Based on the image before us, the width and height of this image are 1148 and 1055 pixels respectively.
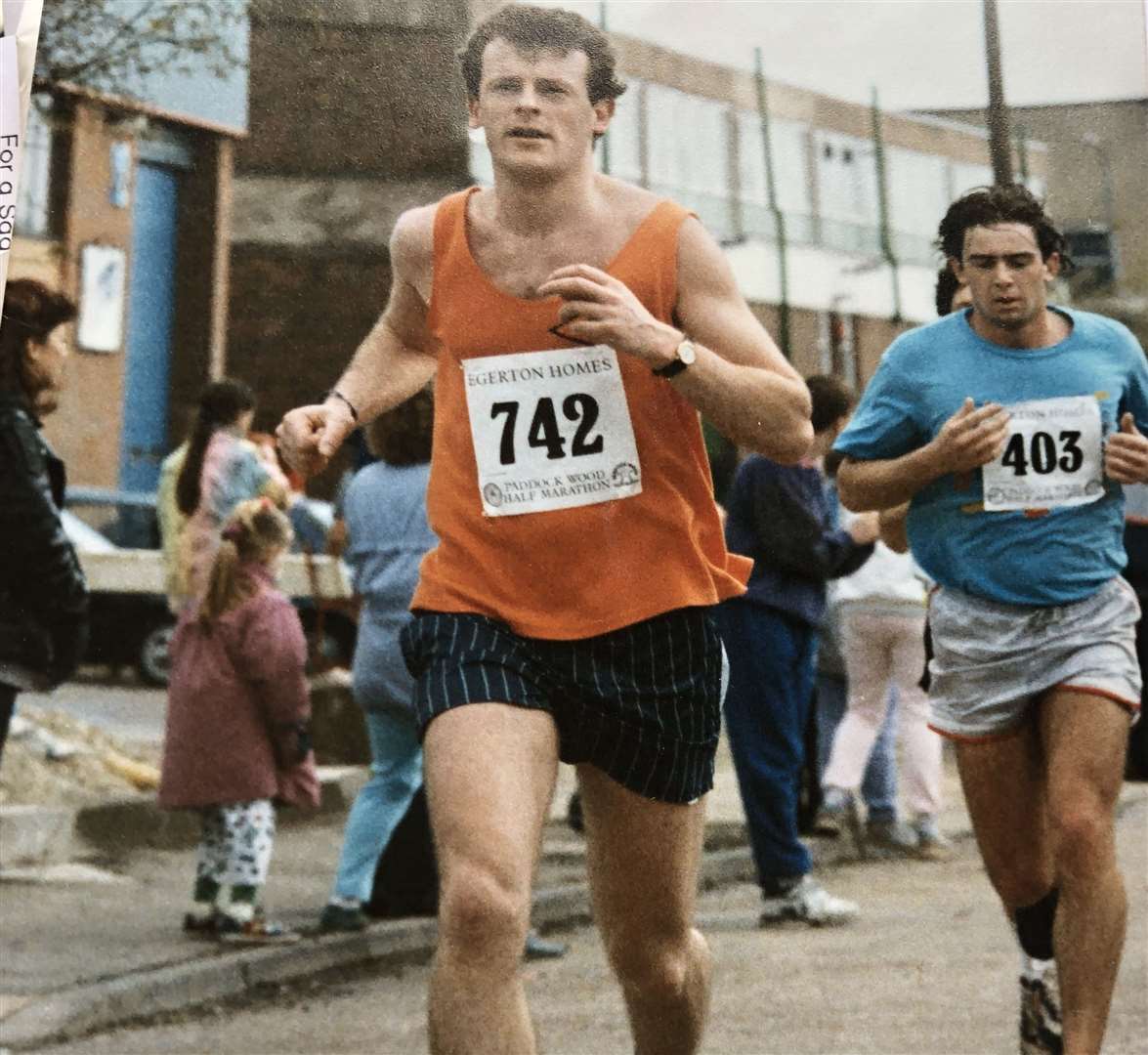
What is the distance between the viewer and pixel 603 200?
3812mm

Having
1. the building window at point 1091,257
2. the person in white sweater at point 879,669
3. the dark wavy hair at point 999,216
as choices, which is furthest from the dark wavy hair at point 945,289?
the person in white sweater at point 879,669

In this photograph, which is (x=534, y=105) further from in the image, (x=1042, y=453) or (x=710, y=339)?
(x=1042, y=453)

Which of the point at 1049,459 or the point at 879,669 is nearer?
the point at 1049,459

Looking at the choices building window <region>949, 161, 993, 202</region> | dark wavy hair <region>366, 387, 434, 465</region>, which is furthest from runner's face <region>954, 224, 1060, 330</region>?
dark wavy hair <region>366, 387, 434, 465</region>

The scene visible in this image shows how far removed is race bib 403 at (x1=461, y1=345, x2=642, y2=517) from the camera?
3.67 m

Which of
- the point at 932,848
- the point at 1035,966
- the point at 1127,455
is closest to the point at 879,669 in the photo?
the point at 932,848

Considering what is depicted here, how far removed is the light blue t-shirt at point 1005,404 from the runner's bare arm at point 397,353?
1.10 meters

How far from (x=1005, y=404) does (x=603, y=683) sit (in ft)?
4.45

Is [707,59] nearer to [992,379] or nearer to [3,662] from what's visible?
[992,379]

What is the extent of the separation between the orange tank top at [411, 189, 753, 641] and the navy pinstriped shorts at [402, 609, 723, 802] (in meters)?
0.03

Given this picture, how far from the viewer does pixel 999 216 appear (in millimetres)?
4711

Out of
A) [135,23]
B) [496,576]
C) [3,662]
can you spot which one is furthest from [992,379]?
[135,23]

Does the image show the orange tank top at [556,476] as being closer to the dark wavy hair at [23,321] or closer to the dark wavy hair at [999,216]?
the dark wavy hair at [999,216]

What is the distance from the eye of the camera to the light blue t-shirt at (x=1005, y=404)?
4.57 meters
